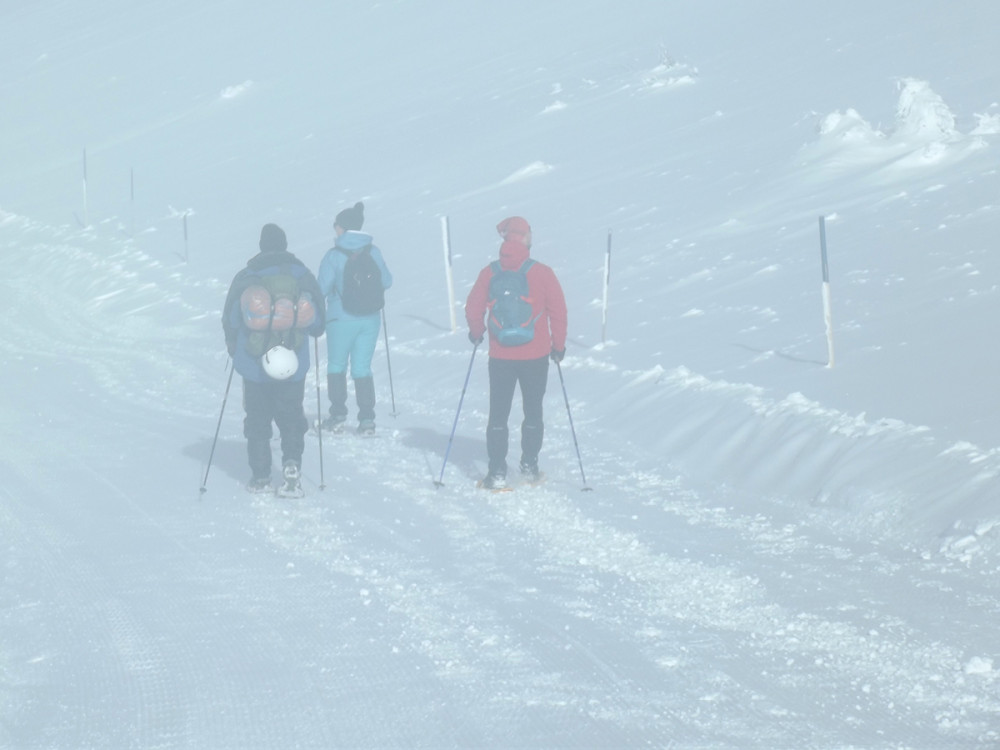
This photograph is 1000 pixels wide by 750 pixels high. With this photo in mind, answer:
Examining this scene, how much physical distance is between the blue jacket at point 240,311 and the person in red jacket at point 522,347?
3.48 ft

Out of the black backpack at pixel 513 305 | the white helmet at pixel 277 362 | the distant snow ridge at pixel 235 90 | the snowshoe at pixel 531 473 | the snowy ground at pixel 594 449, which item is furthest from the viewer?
the distant snow ridge at pixel 235 90

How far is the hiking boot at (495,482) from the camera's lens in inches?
349

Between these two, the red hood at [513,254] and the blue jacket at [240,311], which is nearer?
the red hood at [513,254]

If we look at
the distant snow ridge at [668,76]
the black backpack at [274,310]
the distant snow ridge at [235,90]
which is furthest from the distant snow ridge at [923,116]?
the distant snow ridge at [235,90]

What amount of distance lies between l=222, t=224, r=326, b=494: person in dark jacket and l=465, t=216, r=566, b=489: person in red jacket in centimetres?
112

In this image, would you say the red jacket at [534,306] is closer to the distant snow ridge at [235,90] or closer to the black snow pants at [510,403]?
the black snow pants at [510,403]

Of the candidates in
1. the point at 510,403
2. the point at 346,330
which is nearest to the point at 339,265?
the point at 346,330

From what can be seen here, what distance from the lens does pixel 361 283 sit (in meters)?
10.6

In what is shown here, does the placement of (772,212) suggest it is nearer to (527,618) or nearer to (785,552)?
(785,552)

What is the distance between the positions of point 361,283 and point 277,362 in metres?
2.13

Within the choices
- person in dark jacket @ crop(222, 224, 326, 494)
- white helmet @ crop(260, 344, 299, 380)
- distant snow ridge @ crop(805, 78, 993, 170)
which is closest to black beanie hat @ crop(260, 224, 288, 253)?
person in dark jacket @ crop(222, 224, 326, 494)

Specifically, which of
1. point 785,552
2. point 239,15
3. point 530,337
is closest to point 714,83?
point 530,337

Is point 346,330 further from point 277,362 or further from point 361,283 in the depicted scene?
point 277,362

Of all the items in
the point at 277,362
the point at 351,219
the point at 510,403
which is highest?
the point at 351,219
